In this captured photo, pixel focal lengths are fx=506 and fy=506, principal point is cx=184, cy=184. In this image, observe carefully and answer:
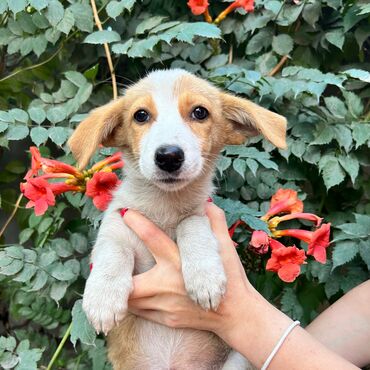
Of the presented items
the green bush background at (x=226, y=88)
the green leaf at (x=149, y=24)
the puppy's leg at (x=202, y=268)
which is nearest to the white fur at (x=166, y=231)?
the puppy's leg at (x=202, y=268)

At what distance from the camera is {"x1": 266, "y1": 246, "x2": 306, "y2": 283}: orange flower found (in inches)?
70.2

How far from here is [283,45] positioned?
234 cm

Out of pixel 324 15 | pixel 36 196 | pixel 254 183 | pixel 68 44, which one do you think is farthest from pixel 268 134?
pixel 68 44

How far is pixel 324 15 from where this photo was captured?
2414 mm

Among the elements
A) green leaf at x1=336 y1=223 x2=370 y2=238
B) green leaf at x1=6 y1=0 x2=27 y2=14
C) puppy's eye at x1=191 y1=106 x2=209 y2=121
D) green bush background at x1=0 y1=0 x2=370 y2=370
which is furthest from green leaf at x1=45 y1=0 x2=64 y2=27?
green leaf at x1=336 y1=223 x2=370 y2=238

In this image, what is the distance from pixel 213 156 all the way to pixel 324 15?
104cm

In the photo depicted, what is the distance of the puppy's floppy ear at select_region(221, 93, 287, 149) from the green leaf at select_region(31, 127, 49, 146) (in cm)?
70

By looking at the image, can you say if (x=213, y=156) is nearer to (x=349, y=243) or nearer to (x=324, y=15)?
(x=349, y=243)

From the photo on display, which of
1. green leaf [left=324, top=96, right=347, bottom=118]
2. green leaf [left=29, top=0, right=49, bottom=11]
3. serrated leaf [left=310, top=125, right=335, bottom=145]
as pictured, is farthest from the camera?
green leaf [left=324, top=96, right=347, bottom=118]

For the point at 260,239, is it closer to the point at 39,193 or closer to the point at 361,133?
the point at 361,133

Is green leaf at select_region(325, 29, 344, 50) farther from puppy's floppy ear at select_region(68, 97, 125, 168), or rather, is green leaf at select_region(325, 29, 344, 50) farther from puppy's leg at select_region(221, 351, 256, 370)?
puppy's leg at select_region(221, 351, 256, 370)

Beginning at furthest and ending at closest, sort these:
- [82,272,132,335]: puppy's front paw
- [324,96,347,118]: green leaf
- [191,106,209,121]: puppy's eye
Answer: [324,96,347,118]: green leaf < [191,106,209,121]: puppy's eye < [82,272,132,335]: puppy's front paw

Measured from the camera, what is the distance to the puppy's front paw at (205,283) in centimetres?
150

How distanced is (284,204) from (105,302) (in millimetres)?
820
